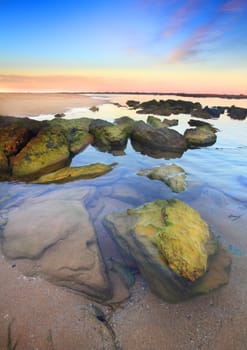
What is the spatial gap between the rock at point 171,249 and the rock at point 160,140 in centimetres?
717

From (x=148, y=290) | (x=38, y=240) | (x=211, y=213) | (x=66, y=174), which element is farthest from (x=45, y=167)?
(x=148, y=290)

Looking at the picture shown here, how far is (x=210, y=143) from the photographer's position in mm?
12844

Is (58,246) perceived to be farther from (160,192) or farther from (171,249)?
(160,192)

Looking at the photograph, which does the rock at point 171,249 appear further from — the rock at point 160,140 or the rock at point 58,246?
the rock at point 160,140

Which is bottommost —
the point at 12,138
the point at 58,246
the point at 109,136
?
the point at 58,246

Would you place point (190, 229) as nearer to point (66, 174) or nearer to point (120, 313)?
point (120, 313)

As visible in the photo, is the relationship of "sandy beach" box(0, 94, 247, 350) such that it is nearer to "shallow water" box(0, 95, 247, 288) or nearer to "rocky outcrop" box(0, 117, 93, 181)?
"shallow water" box(0, 95, 247, 288)

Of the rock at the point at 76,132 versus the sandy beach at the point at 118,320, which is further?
the rock at the point at 76,132

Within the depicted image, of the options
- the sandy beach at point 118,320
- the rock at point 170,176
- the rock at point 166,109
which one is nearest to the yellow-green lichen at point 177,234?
the sandy beach at point 118,320

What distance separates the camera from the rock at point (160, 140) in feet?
36.8

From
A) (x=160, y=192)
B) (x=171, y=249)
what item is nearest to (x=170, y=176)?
(x=160, y=192)

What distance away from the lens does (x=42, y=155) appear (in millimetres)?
7883

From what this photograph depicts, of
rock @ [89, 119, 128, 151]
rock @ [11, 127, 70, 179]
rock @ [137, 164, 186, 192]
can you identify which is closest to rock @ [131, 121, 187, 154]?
rock @ [89, 119, 128, 151]

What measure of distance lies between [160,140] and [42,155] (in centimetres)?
Result: 568
